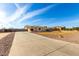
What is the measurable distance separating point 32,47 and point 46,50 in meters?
0.38

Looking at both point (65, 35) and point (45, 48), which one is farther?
point (65, 35)

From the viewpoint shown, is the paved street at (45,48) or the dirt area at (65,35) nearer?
the paved street at (45,48)

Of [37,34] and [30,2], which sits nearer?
[30,2]

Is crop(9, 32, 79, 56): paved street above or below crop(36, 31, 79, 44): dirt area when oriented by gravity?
below

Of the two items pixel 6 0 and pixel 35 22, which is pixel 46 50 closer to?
pixel 35 22

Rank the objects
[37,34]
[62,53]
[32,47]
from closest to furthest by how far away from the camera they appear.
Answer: [62,53] < [32,47] < [37,34]

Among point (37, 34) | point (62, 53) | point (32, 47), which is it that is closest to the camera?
point (62, 53)

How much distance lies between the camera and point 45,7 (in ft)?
17.7

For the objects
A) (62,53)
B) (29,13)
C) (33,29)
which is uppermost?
(29,13)

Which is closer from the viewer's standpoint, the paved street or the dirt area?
the paved street

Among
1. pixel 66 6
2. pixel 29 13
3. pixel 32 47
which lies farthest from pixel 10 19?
pixel 66 6

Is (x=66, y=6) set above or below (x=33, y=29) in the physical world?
above

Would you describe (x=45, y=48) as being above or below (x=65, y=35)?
below

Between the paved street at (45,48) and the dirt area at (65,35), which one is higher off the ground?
the dirt area at (65,35)
